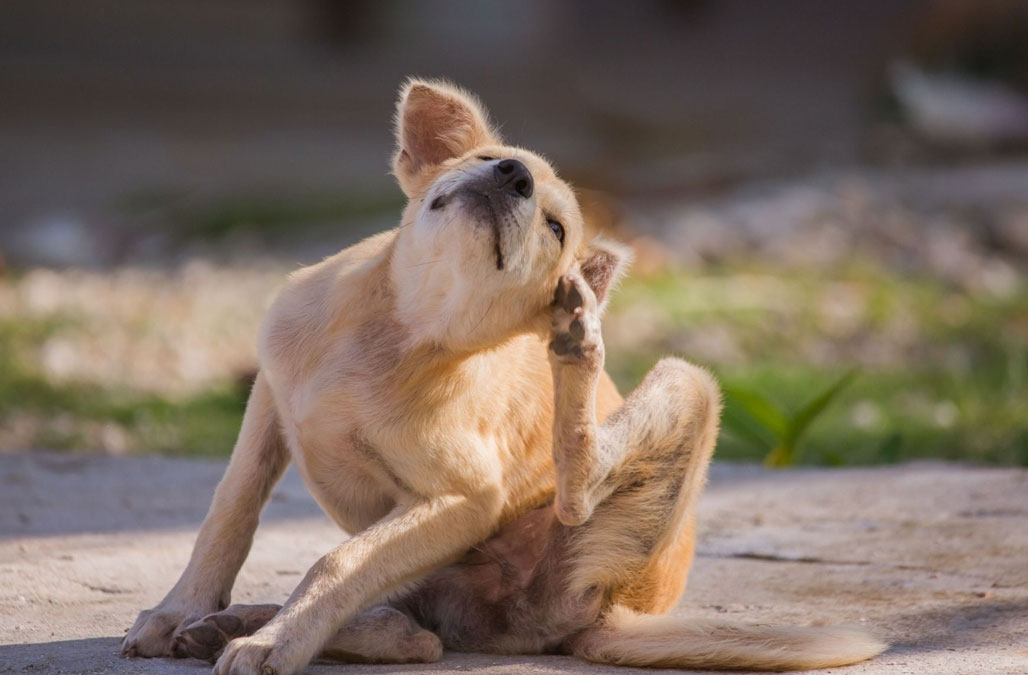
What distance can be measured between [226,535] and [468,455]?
0.64 metres

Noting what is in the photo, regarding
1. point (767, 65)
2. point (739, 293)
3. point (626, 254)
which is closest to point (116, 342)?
point (739, 293)

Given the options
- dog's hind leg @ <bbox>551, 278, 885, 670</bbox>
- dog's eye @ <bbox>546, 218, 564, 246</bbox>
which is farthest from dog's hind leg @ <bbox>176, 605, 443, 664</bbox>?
dog's eye @ <bbox>546, 218, 564, 246</bbox>

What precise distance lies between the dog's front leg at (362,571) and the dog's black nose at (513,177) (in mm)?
673

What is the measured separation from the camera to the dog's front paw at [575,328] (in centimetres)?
296

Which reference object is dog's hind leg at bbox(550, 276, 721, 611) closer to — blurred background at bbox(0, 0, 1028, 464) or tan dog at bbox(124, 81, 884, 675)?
tan dog at bbox(124, 81, 884, 675)

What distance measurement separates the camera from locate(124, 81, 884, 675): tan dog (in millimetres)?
2955

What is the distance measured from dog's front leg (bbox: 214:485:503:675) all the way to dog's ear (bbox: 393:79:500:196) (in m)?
0.87

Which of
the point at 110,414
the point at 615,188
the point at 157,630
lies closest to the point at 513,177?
the point at 157,630

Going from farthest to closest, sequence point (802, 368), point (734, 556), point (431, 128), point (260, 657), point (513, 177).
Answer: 1. point (802, 368)
2. point (734, 556)
3. point (431, 128)
4. point (513, 177)
5. point (260, 657)

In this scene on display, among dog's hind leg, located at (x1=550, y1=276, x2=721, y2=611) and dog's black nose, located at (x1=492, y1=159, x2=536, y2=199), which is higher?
Result: dog's black nose, located at (x1=492, y1=159, x2=536, y2=199)

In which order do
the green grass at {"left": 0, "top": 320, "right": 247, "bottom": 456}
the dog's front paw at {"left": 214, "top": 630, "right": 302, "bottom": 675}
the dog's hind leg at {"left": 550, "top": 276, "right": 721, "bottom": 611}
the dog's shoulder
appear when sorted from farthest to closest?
the green grass at {"left": 0, "top": 320, "right": 247, "bottom": 456} < the dog's shoulder < the dog's hind leg at {"left": 550, "top": 276, "right": 721, "bottom": 611} < the dog's front paw at {"left": 214, "top": 630, "right": 302, "bottom": 675}

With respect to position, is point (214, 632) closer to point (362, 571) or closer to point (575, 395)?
point (362, 571)

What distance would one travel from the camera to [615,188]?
11.1 metres

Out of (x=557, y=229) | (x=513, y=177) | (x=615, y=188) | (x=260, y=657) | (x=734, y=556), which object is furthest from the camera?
(x=615, y=188)
